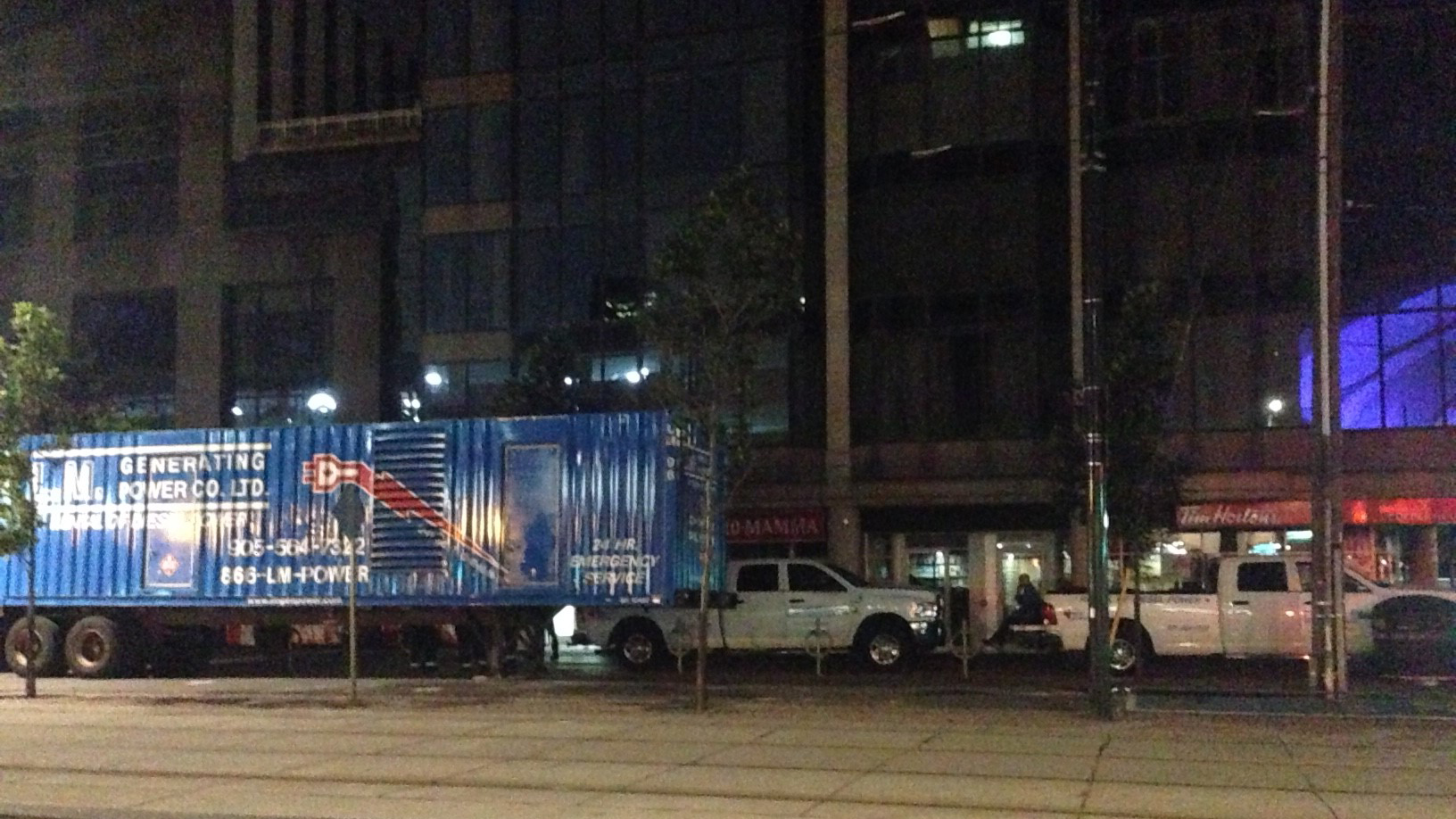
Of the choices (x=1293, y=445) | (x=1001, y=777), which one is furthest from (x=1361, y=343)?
(x=1001, y=777)

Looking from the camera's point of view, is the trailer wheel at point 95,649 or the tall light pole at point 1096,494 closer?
the tall light pole at point 1096,494

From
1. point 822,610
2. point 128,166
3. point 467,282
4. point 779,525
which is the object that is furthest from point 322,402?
point 822,610

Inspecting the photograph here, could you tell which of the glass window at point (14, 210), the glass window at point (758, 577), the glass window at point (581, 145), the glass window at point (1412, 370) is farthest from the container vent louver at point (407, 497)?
the glass window at point (14, 210)

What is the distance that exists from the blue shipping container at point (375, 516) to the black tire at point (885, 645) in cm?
379

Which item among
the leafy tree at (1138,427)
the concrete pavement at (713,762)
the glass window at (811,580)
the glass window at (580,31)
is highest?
the glass window at (580,31)

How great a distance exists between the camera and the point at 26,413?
19.6m

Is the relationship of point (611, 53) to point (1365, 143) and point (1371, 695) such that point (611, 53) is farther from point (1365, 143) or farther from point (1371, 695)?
point (1371, 695)

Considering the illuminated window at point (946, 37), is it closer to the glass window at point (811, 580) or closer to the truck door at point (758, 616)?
the glass window at point (811, 580)

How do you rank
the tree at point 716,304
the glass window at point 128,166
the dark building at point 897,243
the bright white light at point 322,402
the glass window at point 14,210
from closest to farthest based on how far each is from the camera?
the tree at point 716,304 < the dark building at point 897,243 < the bright white light at point 322,402 < the glass window at point 128,166 < the glass window at point 14,210

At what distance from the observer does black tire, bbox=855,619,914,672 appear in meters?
22.1

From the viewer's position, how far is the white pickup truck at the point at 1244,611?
21125 millimetres

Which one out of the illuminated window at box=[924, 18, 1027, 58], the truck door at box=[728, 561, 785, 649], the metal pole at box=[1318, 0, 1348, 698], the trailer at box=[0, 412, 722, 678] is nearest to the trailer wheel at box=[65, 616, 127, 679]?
the trailer at box=[0, 412, 722, 678]

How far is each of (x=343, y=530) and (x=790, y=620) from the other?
7.77m

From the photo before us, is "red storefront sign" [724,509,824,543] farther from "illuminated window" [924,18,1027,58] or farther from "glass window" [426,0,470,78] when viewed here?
"glass window" [426,0,470,78]
